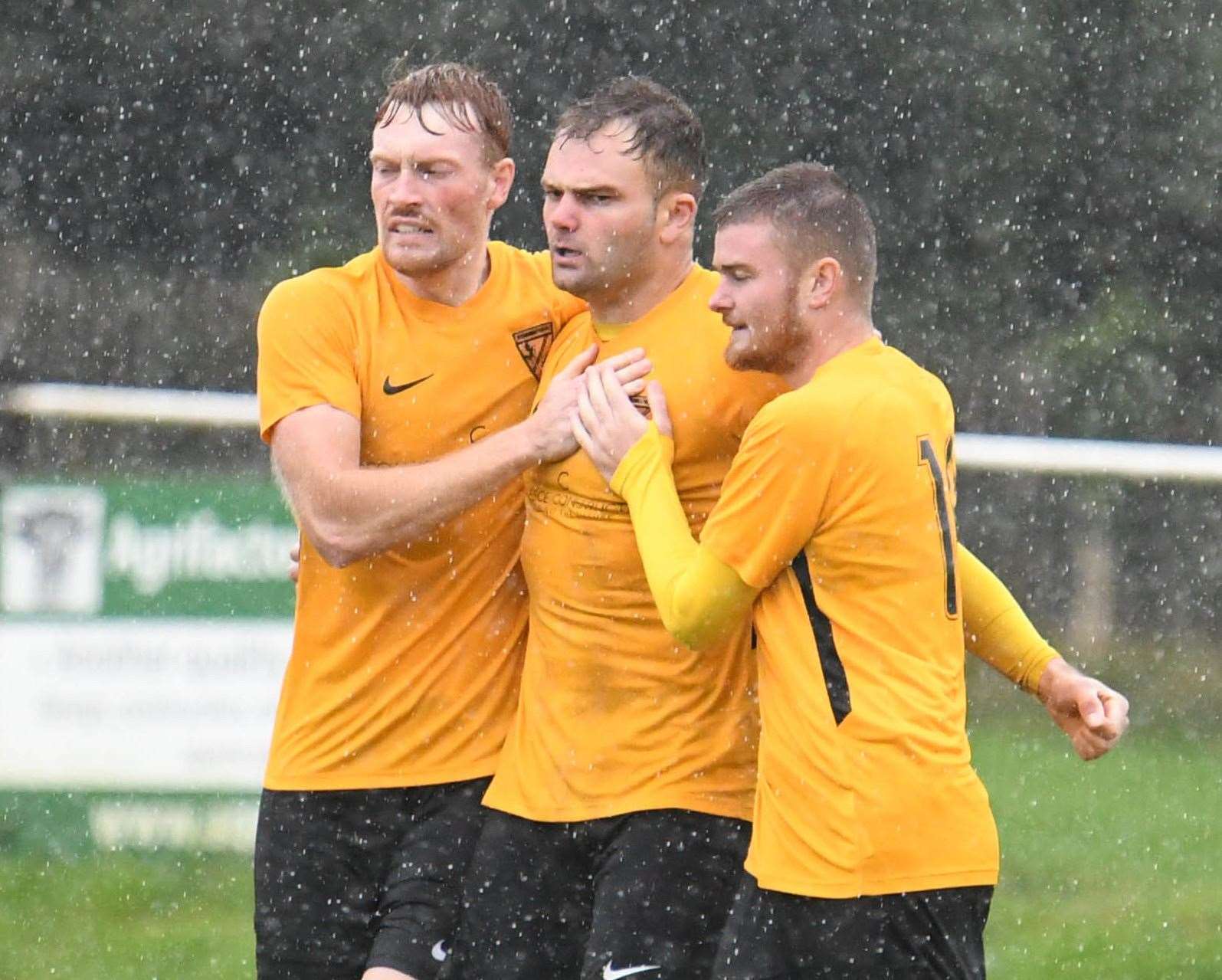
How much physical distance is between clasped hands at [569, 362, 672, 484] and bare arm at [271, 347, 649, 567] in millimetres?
32

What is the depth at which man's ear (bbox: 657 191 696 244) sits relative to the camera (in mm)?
4195

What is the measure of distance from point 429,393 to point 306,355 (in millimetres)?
251

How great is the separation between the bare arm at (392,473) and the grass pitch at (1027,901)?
9.47 feet

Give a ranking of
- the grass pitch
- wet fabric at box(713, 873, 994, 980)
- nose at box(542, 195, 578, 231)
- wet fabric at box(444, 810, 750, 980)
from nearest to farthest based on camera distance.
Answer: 1. wet fabric at box(713, 873, 994, 980)
2. wet fabric at box(444, 810, 750, 980)
3. nose at box(542, 195, 578, 231)
4. the grass pitch

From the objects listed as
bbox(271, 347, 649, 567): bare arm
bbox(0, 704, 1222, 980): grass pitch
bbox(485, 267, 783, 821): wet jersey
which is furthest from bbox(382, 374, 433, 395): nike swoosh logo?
bbox(0, 704, 1222, 980): grass pitch

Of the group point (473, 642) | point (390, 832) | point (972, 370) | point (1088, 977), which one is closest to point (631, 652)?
point (473, 642)

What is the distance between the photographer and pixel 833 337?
3.87 m

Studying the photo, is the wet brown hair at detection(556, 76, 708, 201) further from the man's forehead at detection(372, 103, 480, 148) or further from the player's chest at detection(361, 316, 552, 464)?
the player's chest at detection(361, 316, 552, 464)

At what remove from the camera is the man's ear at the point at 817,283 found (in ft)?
12.7

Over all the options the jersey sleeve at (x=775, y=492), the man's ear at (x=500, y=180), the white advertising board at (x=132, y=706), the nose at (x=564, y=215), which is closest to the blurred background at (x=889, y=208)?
the white advertising board at (x=132, y=706)

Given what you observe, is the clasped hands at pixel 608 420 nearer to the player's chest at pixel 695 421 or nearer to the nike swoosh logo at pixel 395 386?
the player's chest at pixel 695 421

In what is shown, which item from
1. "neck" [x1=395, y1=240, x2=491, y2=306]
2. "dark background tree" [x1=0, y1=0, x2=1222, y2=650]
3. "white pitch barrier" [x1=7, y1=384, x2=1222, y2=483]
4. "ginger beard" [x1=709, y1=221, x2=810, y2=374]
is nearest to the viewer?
"ginger beard" [x1=709, y1=221, x2=810, y2=374]

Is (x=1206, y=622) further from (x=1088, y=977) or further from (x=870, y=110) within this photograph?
(x=1088, y=977)

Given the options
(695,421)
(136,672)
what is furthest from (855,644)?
(136,672)
